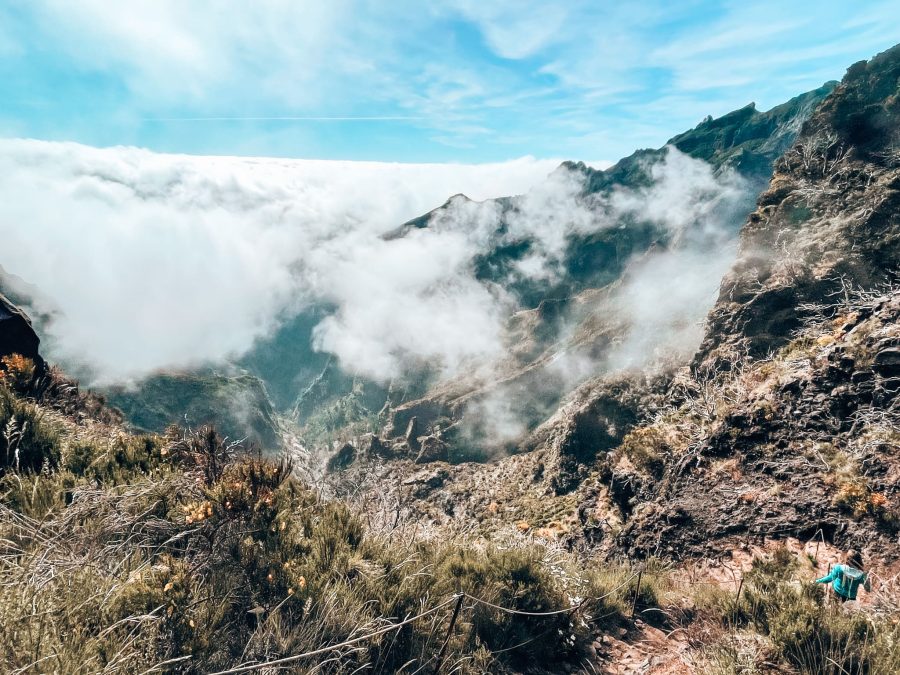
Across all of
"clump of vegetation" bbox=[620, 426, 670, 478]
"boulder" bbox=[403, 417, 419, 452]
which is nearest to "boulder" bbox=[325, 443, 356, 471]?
"boulder" bbox=[403, 417, 419, 452]

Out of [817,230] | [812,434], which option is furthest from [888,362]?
[817,230]

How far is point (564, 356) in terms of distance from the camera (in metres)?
126

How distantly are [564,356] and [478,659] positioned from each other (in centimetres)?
12669

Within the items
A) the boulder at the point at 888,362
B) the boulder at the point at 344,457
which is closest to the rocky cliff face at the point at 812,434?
the boulder at the point at 888,362

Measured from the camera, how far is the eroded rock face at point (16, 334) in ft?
40.1

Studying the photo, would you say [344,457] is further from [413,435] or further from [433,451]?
[433,451]

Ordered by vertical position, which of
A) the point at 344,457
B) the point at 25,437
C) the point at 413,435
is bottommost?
the point at 344,457

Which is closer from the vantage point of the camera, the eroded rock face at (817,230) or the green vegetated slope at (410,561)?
the green vegetated slope at (410,561)

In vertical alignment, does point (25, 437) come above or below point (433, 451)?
above

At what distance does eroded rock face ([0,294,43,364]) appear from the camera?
12209 mm

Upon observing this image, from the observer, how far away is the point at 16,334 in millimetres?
12648

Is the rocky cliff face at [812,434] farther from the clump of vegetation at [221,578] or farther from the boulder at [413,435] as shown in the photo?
the boulder at [413,435]

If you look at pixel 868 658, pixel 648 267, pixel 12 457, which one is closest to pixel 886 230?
pixel 868 658

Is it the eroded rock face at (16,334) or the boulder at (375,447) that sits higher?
the eroded rock face at (16,334)
